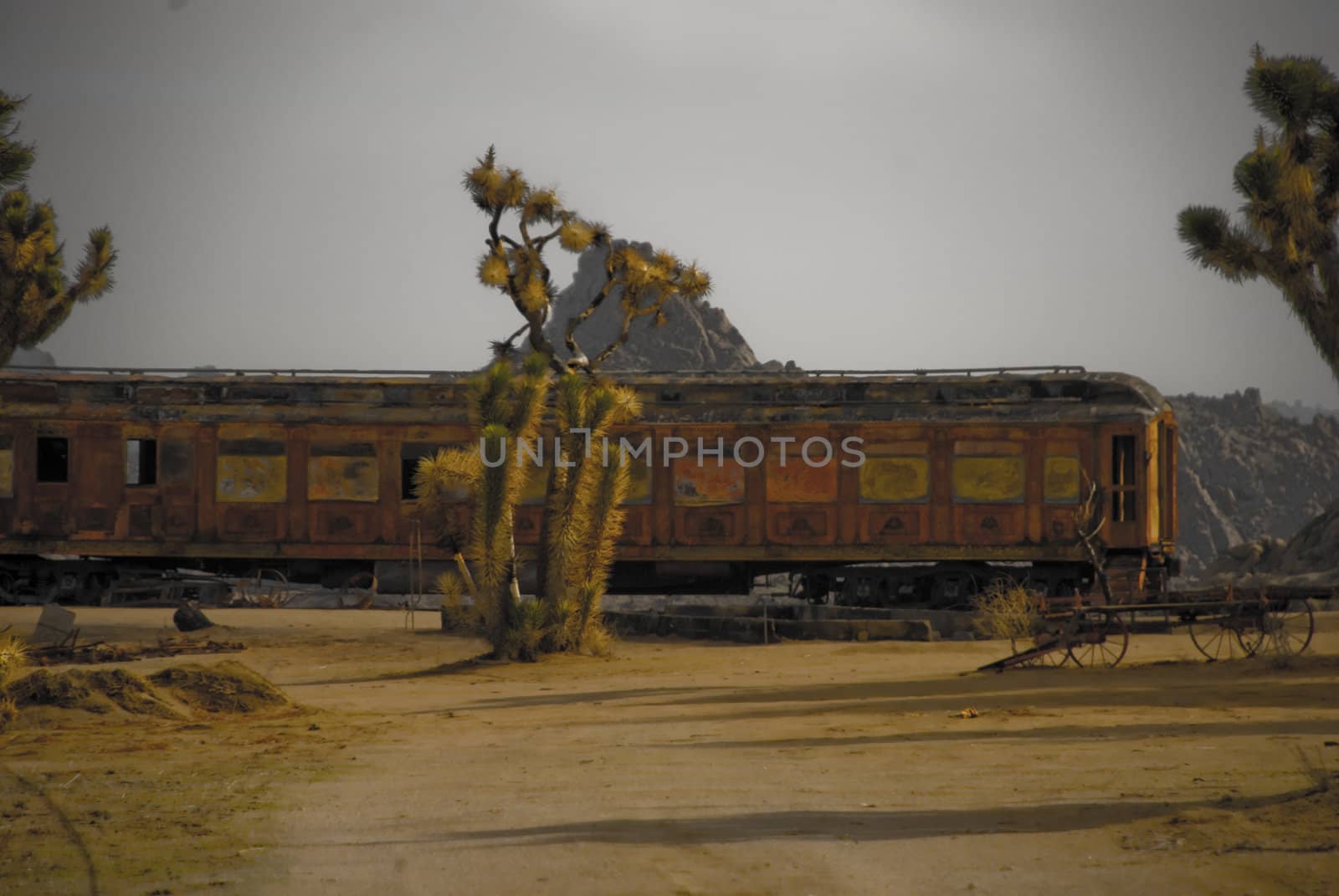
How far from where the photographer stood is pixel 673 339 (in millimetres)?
80688

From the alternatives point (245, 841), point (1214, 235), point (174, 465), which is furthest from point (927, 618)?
point (245, 841)

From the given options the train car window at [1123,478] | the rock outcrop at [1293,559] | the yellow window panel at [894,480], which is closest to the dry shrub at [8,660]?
the yellow window panel at [894,480]

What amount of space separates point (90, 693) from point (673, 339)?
69.3 metres

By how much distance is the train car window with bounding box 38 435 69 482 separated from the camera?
24.3 metres

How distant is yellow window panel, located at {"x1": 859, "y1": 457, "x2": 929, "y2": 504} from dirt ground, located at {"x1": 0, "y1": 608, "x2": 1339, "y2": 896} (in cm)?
834

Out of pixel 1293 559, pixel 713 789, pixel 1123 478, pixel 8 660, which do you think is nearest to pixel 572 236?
pixel 1123 478

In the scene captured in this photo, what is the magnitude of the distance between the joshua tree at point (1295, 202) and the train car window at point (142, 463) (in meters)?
16.8

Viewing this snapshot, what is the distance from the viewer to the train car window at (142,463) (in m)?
24.2

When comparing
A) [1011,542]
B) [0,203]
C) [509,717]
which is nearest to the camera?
Answer: [509,717]

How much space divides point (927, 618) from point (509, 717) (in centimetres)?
Answer: 1012

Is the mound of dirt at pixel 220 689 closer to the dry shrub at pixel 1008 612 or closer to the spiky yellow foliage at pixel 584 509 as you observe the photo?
the spiky yellow foliage at pixel 584 509

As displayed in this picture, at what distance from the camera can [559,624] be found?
1819 cm

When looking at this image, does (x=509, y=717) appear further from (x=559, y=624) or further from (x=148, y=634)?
(x=148, y=634)

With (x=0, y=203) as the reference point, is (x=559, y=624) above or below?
below
